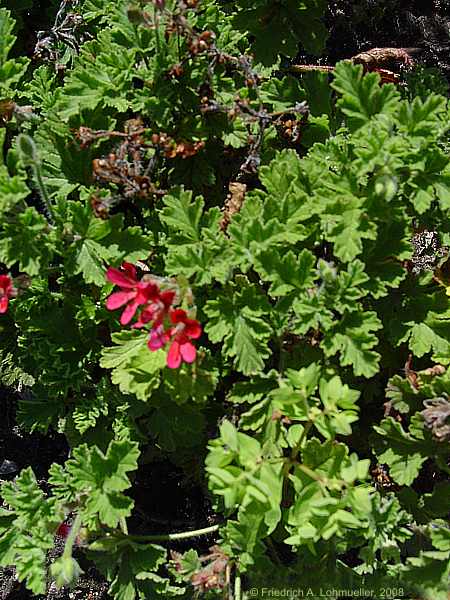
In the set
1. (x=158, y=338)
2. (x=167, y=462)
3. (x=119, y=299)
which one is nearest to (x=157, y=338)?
(x=158, y=338)

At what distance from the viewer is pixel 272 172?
8.94 ft

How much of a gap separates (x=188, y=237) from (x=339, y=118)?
888 mm

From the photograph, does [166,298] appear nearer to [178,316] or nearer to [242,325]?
[178,316]

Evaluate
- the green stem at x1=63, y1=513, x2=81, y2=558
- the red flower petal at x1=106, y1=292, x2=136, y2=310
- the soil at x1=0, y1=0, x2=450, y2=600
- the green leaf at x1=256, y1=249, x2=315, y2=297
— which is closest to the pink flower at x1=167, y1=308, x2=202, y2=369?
the red flower petal at x1=106, y1=292, x2=136, y2=310

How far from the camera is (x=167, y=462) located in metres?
3.60

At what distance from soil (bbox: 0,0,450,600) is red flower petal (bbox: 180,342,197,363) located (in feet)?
4.34

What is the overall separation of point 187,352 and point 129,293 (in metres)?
0.32

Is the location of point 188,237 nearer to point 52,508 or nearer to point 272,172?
point 272,172

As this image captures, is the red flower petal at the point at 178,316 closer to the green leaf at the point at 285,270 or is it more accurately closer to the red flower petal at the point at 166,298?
the red flower petal at the point at 166,298

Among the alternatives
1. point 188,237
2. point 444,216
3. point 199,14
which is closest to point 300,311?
point 188,237

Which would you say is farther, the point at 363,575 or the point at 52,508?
the point at 363,575

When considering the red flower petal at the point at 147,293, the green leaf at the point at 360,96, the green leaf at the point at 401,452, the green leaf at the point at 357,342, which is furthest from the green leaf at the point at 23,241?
the green leaf at the point at 401,452

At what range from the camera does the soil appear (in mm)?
3438

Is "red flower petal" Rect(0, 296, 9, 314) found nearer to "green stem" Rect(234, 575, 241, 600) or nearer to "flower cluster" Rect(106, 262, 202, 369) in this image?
"flower cluster" Rect(106, 262, 202, 369)
